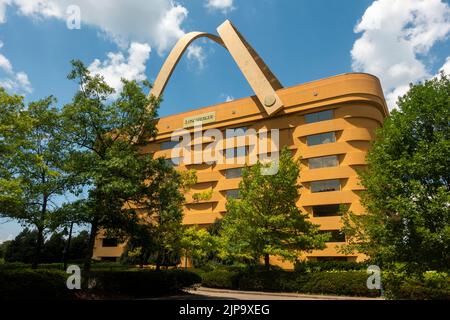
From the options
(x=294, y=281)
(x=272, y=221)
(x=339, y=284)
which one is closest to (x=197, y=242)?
(x=272, y=221)

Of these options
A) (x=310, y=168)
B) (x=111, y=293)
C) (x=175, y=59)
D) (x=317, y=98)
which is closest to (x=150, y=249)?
(x=111, y=293)

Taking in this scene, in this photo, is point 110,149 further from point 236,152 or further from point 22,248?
point 22,248

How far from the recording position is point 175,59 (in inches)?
2418

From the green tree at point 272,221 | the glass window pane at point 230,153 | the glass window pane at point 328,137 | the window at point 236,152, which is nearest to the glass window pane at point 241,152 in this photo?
the window at point 236,152

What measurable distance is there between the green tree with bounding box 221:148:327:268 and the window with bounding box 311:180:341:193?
1416 centimetres

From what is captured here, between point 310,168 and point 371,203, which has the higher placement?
point 310,168

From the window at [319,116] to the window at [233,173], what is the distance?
1044 cm

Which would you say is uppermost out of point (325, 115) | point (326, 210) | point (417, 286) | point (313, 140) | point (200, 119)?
point (200, 119)

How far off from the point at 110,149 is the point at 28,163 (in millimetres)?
4856

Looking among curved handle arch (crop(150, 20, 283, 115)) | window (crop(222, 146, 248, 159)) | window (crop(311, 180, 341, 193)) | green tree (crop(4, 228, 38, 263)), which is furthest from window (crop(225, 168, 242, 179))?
green tree (crop(4, 228, 38, 263))

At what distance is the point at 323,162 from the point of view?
133 ft

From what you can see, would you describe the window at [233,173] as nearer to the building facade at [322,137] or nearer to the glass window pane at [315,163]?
the building facade at [322,137]
